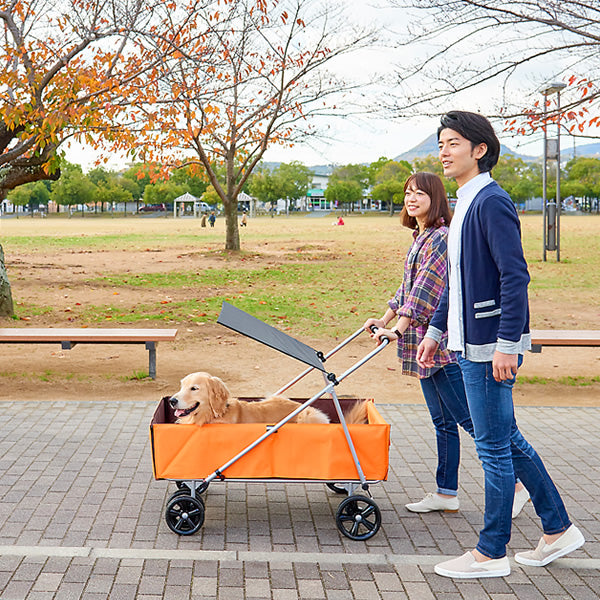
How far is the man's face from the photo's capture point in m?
3.69

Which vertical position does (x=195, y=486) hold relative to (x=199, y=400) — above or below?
below

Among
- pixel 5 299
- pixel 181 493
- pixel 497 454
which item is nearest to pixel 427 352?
pixel 497 454

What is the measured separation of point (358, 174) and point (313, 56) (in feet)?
366

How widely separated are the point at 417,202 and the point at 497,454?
158cm

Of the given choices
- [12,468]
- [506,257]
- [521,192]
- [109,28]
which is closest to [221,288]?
[109,28]

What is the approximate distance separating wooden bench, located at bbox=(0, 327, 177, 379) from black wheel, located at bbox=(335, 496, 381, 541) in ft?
15.0

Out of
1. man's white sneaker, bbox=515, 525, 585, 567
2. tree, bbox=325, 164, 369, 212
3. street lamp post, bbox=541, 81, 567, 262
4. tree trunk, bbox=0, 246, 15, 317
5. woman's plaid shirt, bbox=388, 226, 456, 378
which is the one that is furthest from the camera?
tree, bbox=325, 164, 369, 212

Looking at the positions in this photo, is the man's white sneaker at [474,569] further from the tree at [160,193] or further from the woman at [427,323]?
the tree at [160,193]

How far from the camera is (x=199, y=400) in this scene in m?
4.27

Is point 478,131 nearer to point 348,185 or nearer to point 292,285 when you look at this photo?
point 292,285

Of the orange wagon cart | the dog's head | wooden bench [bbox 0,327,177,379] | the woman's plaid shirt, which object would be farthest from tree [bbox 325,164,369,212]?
the orange wagon cart

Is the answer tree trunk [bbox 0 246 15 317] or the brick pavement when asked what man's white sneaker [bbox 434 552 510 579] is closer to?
the brick pavement

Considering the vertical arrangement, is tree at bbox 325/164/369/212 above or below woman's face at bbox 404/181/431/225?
above

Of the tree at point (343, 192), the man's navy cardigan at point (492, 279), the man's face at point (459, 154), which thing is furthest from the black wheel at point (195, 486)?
the tree at point (343, 192)
